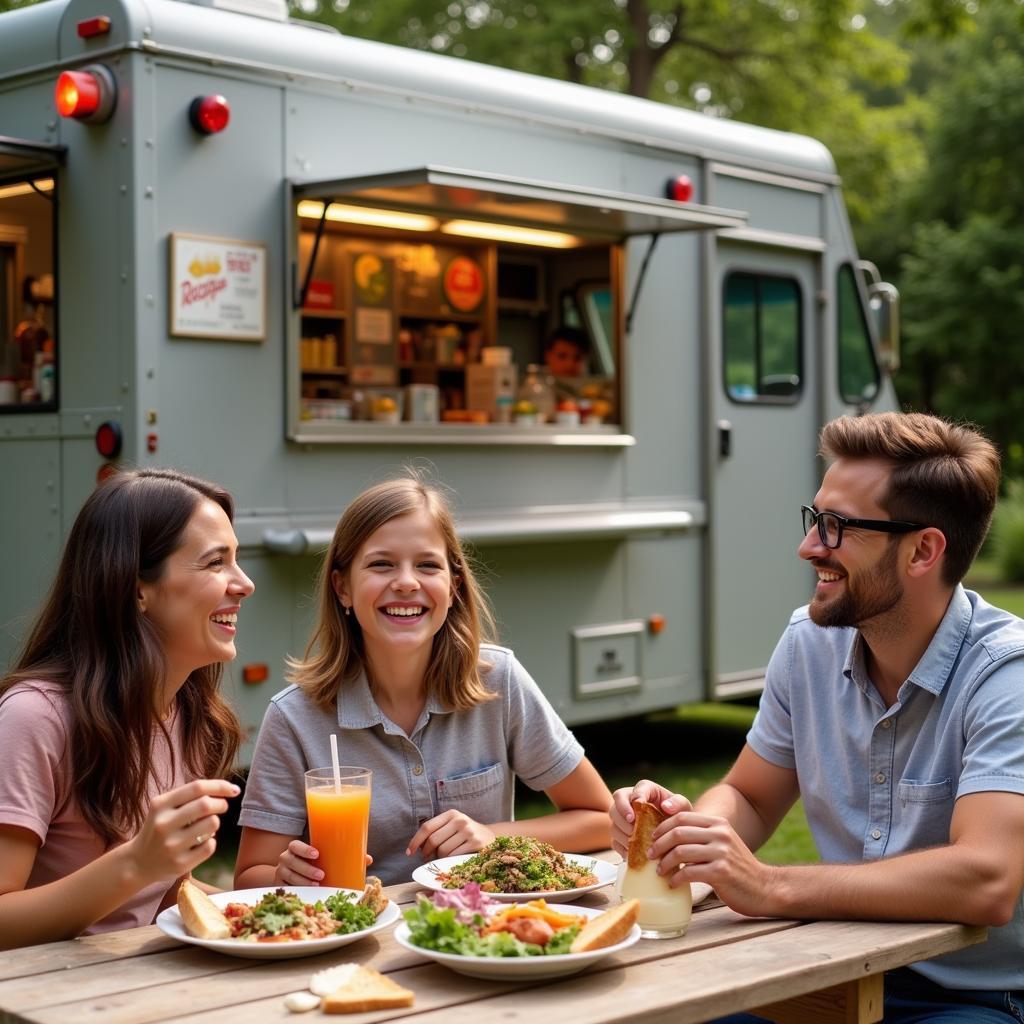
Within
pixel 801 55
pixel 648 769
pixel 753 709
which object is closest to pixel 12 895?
pixel 648 769

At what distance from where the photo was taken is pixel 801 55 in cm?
1977

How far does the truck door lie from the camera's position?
23.8 ft

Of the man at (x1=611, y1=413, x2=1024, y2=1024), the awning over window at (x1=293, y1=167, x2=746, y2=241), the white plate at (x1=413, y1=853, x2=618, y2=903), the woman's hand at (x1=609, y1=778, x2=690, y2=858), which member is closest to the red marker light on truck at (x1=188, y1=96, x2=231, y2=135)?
the awning over window at (x1=293, y1=167, x2=746, y2=241)

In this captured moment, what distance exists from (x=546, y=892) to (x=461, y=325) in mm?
5789

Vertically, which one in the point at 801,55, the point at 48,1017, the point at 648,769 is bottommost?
the point at 648,769

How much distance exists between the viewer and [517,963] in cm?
211

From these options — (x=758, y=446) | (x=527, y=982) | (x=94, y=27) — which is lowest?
(x=527, y=982)

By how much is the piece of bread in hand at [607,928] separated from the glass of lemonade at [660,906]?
0.11 m

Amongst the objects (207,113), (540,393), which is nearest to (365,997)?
(207,113)

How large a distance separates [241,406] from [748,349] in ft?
9.50

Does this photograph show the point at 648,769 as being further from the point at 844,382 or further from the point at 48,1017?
the point at 48,1017

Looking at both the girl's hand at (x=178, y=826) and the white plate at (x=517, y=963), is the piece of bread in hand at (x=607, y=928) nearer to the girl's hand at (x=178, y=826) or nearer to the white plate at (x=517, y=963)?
the white plate at (x=517, y=963)

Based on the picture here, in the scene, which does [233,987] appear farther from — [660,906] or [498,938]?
[660,906]

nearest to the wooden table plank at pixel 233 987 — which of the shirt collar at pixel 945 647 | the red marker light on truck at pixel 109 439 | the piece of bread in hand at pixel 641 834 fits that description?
the piece of bread in hand at pixel 641 834
